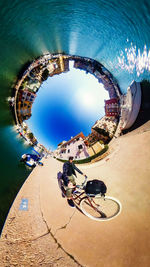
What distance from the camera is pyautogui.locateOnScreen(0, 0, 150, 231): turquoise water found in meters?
2.76

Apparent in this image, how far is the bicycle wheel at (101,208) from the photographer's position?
7.61ft

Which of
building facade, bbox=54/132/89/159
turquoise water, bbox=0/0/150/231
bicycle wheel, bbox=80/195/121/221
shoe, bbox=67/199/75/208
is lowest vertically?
bicycle wheel, bbox=80/195/121/221

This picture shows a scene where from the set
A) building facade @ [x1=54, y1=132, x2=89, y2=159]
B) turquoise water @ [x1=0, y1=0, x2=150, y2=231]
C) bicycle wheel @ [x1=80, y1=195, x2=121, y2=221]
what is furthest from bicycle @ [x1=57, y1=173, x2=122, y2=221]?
turquoise water @ [x1=0, y1=0, x2=150, y2=231]

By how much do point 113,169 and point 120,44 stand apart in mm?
5322

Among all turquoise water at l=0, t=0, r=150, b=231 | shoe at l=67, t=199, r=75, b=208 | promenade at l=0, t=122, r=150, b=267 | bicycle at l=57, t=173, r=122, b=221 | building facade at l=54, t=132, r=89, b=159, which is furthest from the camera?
building facade at l=54, t=132, r=89, b=159

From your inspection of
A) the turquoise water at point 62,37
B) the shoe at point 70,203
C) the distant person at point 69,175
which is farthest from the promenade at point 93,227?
the turquoise water at point 62,37

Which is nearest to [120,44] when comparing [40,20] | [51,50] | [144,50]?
[144,50]

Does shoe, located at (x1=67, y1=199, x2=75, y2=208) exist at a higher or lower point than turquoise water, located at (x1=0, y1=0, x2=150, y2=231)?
lower

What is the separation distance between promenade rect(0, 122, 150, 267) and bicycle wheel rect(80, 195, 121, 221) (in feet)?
0.38

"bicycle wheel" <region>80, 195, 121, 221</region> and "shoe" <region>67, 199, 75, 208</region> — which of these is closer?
"bicycle wheel" <region>80, 195, 121, 221</region>

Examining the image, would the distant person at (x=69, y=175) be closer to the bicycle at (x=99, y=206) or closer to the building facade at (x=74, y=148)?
the bicycle at (x=99, y=206)

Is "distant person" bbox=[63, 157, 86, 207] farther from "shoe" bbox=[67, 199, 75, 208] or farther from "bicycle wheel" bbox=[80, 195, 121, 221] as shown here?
"bicycle wheel" bbox=[80, 195, 121, 221]

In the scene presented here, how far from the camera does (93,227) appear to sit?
7.00ft

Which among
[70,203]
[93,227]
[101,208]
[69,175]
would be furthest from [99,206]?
[69,175]
